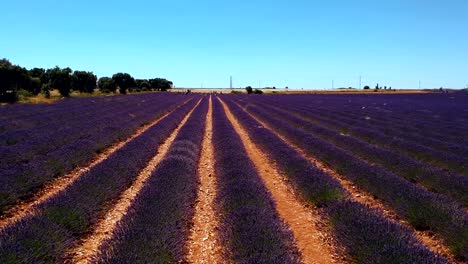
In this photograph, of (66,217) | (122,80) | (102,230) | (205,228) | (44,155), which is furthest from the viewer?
(122,80)

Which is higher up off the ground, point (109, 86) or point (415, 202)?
point (109, 86)

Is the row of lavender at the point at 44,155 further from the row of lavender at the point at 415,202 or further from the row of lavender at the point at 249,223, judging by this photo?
the row of lavender at the point at 415,202

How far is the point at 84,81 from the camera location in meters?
74.6

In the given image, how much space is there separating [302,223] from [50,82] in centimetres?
6156

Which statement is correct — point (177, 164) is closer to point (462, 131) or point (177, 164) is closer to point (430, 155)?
point (430, 155)

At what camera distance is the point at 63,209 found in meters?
5.86

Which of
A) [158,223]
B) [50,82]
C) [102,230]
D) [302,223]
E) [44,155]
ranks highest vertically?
[50,82]

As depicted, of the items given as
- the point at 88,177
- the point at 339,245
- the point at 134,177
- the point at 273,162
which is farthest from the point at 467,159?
the point at 88,177

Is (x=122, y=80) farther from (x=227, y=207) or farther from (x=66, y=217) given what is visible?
(x=66, y=217)

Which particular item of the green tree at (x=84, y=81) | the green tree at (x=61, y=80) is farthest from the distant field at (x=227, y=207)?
the green tree at (x=84, y=81)

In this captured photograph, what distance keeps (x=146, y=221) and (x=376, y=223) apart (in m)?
3.06

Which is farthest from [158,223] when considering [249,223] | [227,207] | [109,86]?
[109,86]

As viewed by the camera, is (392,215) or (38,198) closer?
(392,215)

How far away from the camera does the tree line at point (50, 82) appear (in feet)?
142
